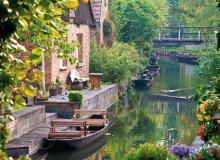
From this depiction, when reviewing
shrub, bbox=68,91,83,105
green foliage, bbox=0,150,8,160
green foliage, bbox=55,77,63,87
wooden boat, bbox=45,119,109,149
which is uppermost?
green foliage, bbox=0,150,8,160

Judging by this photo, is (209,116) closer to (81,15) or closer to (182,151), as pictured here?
(182,151)

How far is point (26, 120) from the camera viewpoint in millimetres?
18703

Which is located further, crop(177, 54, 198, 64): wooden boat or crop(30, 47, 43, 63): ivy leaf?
crop(177, 54, 198, 64): wooden boat

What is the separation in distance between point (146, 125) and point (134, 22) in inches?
816

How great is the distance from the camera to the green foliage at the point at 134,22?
4491cm

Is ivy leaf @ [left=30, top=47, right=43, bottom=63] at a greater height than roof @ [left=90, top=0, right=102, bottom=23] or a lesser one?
lesser

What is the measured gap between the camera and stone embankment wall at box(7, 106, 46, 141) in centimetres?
1758

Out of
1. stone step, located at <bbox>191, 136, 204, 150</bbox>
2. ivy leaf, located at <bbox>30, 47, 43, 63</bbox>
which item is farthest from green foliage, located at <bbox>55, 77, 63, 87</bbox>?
ivy leaf, located at <bbox>30, 47, 43, 63</bbox>

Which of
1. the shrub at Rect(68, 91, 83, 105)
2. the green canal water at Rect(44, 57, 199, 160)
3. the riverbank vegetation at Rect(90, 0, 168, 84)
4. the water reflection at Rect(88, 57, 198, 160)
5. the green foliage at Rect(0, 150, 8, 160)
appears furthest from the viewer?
the riverbank vegetation at Rect(90, 0, 168, 84)

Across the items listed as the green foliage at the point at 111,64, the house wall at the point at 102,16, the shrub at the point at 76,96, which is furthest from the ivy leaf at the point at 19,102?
the house wall at the point at 102,16

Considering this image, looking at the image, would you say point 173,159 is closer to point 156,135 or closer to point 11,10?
point 11,10

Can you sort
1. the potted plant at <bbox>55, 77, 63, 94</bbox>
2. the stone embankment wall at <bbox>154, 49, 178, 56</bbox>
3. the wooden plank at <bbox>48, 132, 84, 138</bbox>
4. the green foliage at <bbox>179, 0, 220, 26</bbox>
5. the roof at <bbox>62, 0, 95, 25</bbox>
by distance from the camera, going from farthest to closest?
the stone embankment wall at <bbox>154, 49, 178, 56</bbox> → the green foliage at <bbox>179, 0, 220, 26</bbox> → the roof at <bbox>62, 0, 95, 25</bbox> → the potted plant at <bbox>55, 77, 63, 94</bbox> → the wooden plank at <bbox>48, 132, 84, 138</bbox>

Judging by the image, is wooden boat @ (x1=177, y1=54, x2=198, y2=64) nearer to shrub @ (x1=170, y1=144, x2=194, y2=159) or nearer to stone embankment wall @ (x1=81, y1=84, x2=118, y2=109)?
stone embankment wall @ (x1=81, y1=84, x2=118, y2=109)

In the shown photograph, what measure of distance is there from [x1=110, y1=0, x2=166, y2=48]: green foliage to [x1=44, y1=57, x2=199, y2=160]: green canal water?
20.5ft
